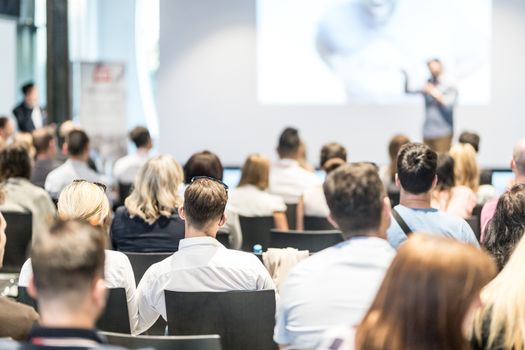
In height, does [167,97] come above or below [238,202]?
above

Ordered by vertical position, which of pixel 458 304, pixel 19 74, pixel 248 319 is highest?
pixel 19 74

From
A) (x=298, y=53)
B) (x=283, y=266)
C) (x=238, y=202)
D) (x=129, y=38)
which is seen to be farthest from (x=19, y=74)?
(x=283, y=266)

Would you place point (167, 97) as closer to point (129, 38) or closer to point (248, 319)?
point (129, 38)

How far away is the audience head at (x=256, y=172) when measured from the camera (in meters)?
6.31

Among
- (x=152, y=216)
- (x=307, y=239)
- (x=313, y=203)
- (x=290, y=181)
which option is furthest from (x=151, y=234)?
(x=290, y=181)

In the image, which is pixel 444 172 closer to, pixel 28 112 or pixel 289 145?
pixel 289 145

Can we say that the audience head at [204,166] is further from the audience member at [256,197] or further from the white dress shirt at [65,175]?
the white dress shirt at [65,175]

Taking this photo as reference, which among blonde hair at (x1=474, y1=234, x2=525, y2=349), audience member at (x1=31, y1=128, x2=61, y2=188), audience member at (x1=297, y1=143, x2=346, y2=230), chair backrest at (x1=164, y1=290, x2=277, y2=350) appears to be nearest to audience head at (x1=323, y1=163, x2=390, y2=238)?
blonde hair at (x1=474, y1=234, x2=525, y2=349)

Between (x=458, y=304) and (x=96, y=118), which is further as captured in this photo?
(x=96, y=118)

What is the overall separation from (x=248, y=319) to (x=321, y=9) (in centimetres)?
948

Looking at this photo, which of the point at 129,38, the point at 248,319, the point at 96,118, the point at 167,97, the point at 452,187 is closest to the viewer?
the point at 248,319

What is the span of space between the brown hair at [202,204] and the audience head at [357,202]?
1.01 meters

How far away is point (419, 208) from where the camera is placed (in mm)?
4098

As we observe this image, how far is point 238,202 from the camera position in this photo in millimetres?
6375
